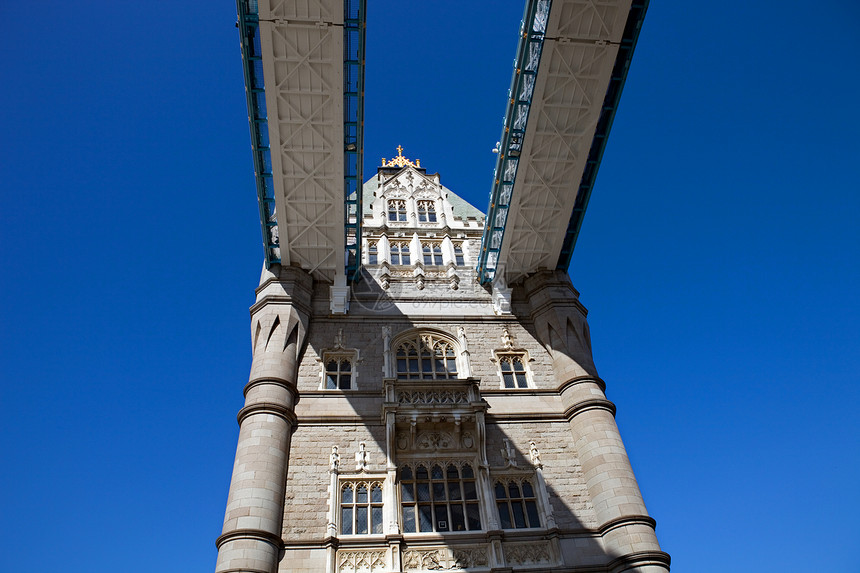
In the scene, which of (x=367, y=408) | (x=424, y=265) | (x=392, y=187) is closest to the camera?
(x=367, y=408)

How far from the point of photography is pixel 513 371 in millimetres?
22875

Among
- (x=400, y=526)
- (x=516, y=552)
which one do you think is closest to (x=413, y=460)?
(x=400, y=526)

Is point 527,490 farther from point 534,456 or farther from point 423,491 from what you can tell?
point 423,491

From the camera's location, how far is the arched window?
888 inches

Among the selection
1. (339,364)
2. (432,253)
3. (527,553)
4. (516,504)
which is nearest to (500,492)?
(516,504)

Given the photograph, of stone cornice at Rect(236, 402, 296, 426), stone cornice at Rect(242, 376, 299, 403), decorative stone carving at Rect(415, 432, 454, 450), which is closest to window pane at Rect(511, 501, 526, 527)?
decorative stone carving at Rect(415, 432, 454, 450)

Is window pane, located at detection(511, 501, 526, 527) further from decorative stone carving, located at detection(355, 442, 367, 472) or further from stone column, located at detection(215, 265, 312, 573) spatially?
stone column, located at detection(215, 265, 312, 573)

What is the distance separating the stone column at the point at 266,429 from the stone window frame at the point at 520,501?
6.55m

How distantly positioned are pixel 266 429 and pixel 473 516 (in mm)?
6879

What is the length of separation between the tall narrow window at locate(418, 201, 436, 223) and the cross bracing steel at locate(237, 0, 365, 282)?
20.3ft

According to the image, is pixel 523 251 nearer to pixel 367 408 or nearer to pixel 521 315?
pixel 521 315

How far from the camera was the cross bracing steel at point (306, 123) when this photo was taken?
60.1ft

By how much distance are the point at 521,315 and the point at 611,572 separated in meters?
10.5

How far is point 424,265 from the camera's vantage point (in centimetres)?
2730
